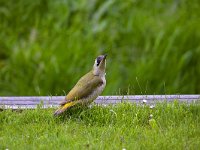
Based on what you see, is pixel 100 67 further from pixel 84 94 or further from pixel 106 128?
pixel 106 128

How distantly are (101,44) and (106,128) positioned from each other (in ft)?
13.9

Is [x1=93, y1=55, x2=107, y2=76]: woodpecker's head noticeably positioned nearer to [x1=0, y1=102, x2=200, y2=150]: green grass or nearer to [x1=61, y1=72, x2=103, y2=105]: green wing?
[x1=61, y1=72, x2=103, y2=105]: green wing

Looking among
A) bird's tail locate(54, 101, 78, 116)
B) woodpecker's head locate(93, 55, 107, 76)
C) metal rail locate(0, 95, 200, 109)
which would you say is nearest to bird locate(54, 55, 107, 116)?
bird's tail locate(54, 101, 78, 116)

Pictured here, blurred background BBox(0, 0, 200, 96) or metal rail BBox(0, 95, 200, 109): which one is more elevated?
blurred background BBox(0, 0, 200, 96)

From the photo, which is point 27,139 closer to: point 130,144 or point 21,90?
point 130,144

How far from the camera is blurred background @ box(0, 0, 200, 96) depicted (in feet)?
35.8

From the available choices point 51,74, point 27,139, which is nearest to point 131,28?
point 51,74

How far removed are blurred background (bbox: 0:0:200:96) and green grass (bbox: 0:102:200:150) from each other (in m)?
2.64

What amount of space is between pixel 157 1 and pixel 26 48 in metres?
2.24

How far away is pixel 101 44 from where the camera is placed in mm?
11523

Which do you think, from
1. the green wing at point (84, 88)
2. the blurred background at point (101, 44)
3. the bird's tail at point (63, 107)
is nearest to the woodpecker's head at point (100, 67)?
the green wing at point (84, 88)

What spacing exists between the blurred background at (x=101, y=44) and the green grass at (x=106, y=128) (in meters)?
2.64

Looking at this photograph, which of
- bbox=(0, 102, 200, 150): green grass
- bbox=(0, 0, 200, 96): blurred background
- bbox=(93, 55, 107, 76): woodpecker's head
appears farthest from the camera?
bbox=(0, 0, 200, 96): blurred background

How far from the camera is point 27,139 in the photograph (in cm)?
712
